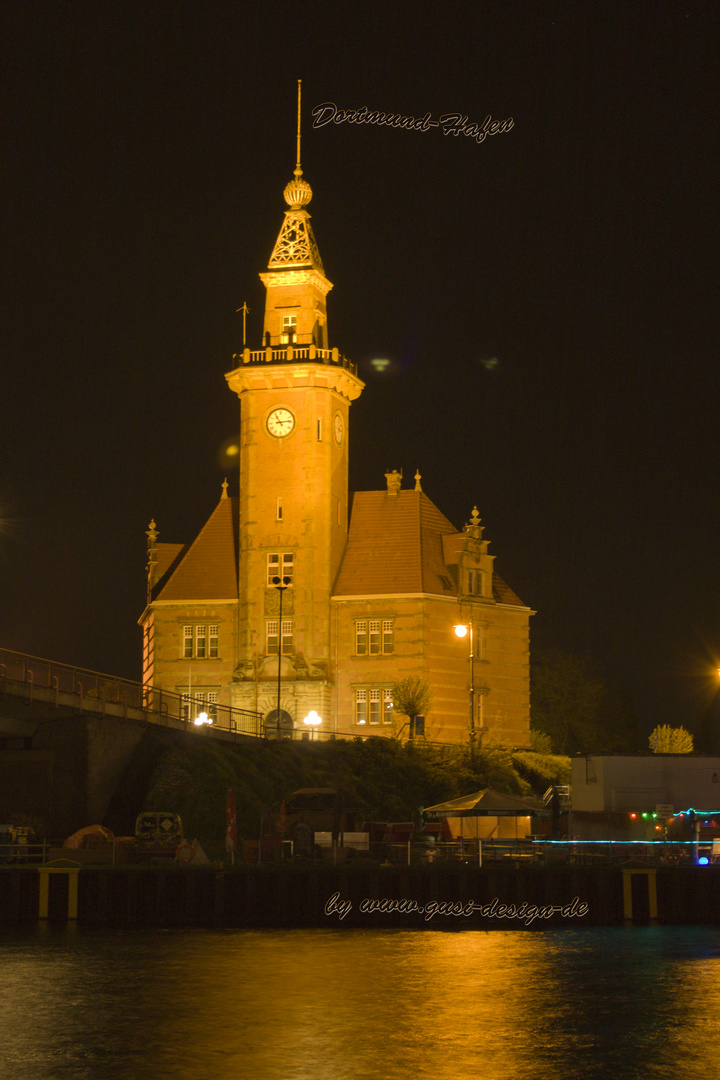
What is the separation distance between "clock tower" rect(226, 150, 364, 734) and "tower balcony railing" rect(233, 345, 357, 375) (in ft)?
0.19

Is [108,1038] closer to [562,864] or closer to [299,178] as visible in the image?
[562,864]

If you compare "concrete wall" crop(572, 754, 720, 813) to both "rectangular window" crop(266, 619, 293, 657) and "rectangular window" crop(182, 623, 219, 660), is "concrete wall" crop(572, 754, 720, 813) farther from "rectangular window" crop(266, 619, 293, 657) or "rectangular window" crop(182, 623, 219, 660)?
"rectangular window" crop(182, 623, 219, 660)

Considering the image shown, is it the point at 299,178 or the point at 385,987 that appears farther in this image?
the point at 299,178

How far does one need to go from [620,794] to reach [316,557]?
31.3 m

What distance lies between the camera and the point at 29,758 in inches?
2480

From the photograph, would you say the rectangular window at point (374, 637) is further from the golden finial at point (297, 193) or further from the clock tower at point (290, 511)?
the golden finial at point (297, 193)

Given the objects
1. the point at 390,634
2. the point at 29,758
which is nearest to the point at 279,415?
the point at 390,634

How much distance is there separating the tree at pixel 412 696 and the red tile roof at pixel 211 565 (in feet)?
38.3

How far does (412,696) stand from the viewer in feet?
275

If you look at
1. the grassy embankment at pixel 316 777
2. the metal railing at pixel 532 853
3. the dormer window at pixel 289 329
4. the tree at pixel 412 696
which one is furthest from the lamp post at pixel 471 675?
the metal railing at pixel 532 853

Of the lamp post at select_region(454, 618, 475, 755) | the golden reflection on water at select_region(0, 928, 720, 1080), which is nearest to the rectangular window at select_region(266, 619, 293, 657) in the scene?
the lamp post at select_region(454, 618, 475, 755)

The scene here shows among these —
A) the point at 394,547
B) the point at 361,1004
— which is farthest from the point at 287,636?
the point at 361,1004

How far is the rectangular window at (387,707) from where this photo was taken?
8706 cm

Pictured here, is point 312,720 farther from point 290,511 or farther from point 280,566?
point 290,511
